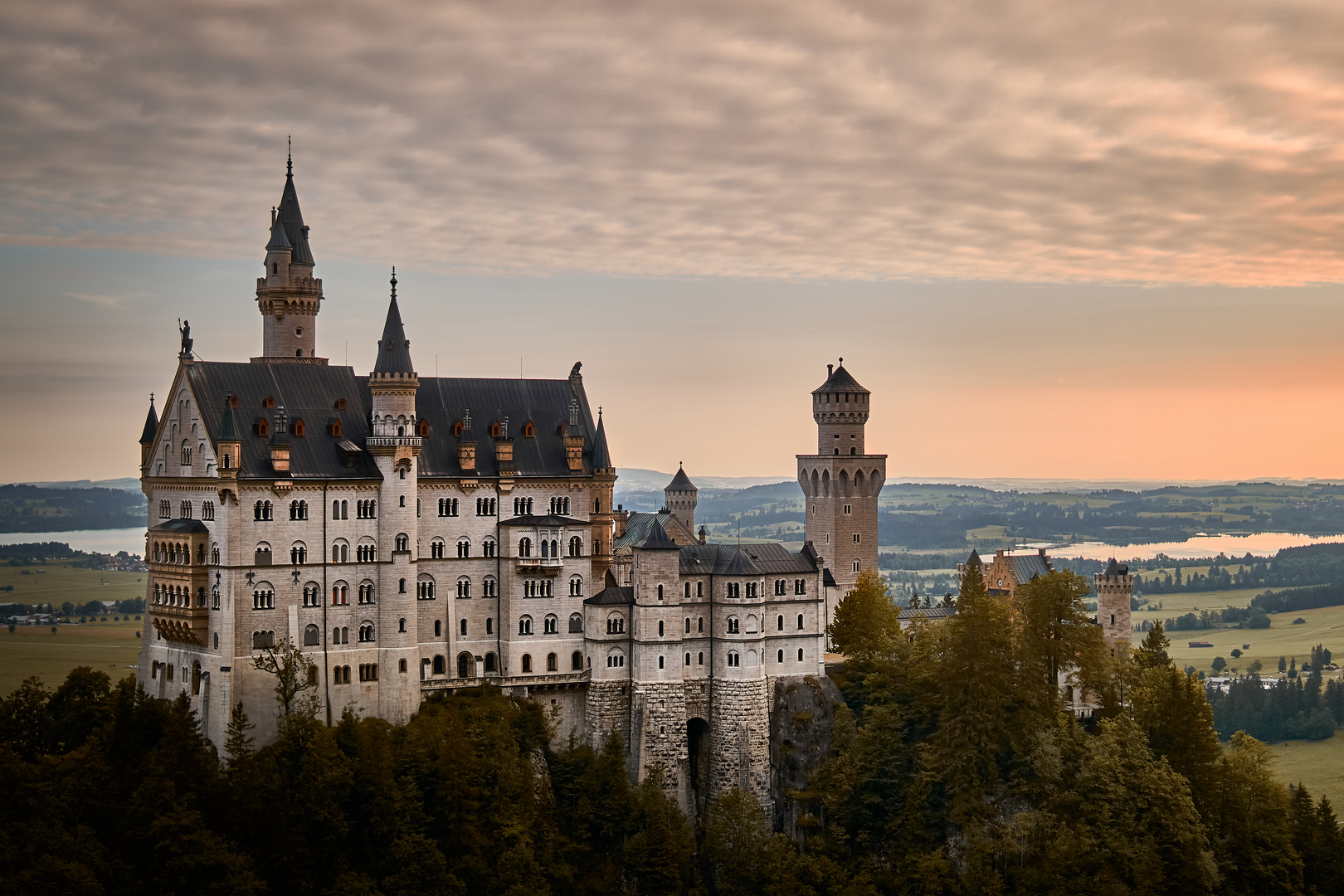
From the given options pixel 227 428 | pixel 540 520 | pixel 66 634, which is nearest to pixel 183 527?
pixel 227 428

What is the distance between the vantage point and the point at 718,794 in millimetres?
107875

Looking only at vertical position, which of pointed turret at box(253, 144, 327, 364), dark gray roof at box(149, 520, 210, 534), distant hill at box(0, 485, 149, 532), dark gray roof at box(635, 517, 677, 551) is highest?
pointed turret at box(253, 144, 327, 364)

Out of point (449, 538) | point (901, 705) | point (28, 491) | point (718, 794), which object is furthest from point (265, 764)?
point (28, 491)

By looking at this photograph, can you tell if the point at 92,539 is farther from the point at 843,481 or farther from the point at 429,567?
the point at 843,481

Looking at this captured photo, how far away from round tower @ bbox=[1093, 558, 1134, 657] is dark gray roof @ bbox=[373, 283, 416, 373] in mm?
55976

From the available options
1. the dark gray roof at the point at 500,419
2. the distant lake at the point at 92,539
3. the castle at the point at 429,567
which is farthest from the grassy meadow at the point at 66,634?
the dark gray roof at the point at 500,419

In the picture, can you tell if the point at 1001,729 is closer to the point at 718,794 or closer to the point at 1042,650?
the point at 1042,650

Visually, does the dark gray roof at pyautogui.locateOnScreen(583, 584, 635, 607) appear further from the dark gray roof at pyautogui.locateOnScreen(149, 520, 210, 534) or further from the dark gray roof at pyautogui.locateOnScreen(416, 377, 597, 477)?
the dark gray roof at pyautogui.locateOnScreen(149, 520, 210, 534)

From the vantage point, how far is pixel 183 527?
99.8 metres

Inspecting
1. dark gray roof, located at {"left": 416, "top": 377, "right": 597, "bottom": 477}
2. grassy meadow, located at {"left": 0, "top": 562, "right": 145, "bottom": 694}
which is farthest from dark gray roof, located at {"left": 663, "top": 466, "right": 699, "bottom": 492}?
grassy meadow, located at {"left": 0, "top": 562, "right": 145, "bottom": 694}

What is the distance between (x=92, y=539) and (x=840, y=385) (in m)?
69.6

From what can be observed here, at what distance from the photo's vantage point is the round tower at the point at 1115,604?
129m

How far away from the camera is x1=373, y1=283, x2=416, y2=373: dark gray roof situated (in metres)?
105

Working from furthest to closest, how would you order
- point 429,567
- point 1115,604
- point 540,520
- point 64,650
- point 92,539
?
point 92,539 < point 1115,604 < point 64,650 < point 540,520 < point 429,567
